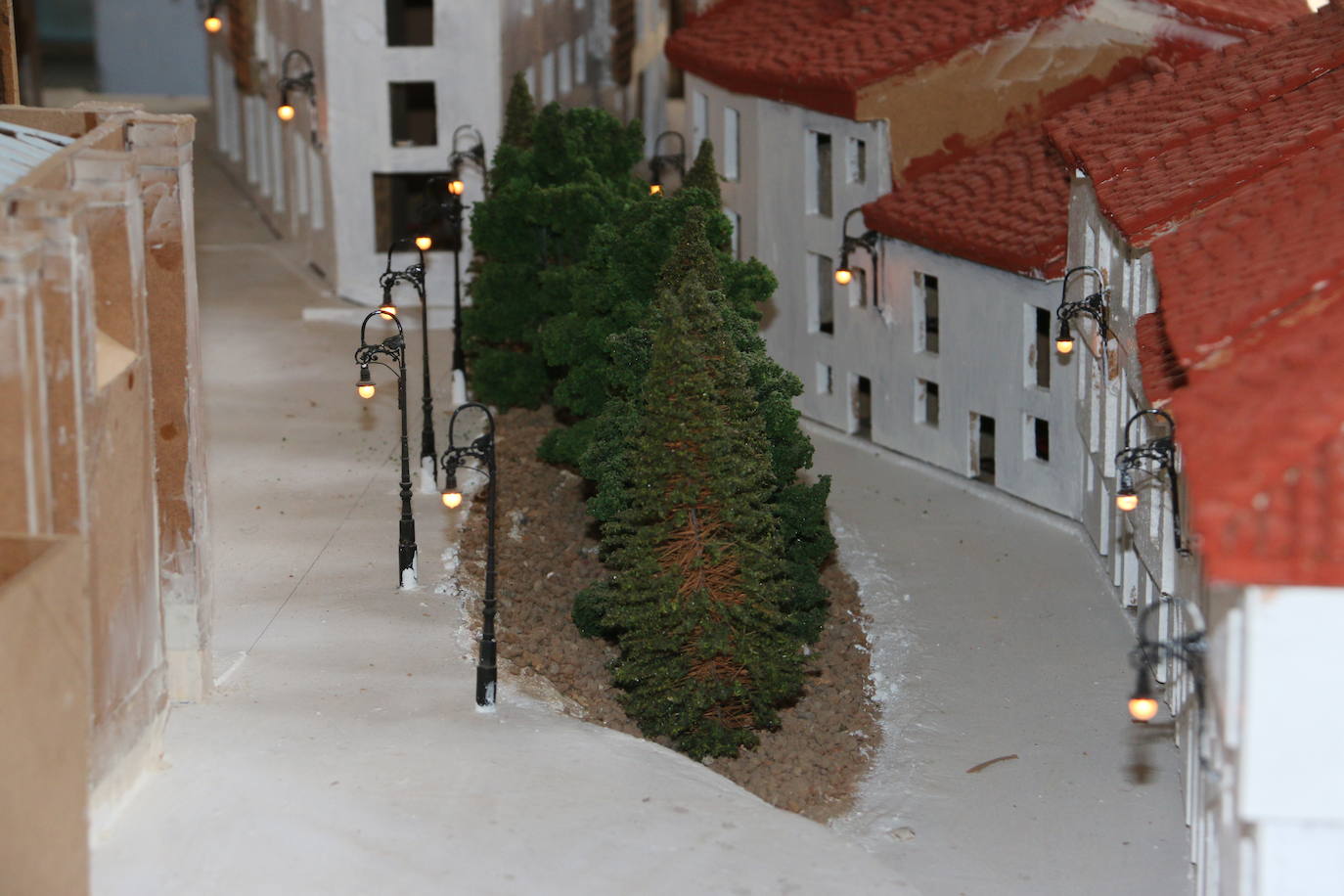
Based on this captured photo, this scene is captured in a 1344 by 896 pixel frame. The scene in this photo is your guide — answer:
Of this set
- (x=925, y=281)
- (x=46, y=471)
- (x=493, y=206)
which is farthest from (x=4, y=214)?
(x=925, y=281)

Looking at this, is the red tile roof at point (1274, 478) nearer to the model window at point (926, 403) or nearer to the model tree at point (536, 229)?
the model tree at point (536, 229)

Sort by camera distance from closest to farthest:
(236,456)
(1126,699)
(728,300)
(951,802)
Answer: (951,802) → (1126,699) → (728,300) → (236,456)

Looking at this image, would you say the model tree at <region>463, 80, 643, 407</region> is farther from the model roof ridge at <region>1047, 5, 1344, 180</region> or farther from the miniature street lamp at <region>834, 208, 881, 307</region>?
the model roof ridge at <region>1047, 5, 1344, 180</region>

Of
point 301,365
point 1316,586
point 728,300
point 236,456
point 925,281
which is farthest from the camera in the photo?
point 301,365

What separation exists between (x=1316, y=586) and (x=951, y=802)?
9817 mm

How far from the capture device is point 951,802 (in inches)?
1054

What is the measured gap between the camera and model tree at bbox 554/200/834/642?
29.6 metres

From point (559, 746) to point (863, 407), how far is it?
18503 millimetres

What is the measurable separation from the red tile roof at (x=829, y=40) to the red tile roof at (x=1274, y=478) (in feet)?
70.2

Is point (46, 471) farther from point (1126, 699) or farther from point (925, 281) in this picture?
point (925, 281)

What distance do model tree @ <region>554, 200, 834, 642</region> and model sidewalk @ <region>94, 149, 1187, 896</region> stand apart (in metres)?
2.16

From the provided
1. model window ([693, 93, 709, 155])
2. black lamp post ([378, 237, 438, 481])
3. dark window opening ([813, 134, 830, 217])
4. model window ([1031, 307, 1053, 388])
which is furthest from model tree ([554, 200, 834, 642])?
model window ([693, 93, 709, 155])

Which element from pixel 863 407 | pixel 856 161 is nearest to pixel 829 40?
pixel 856 161

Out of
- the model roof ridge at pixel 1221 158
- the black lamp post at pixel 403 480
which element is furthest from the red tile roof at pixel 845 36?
the black lamp post at pixel 403 480
